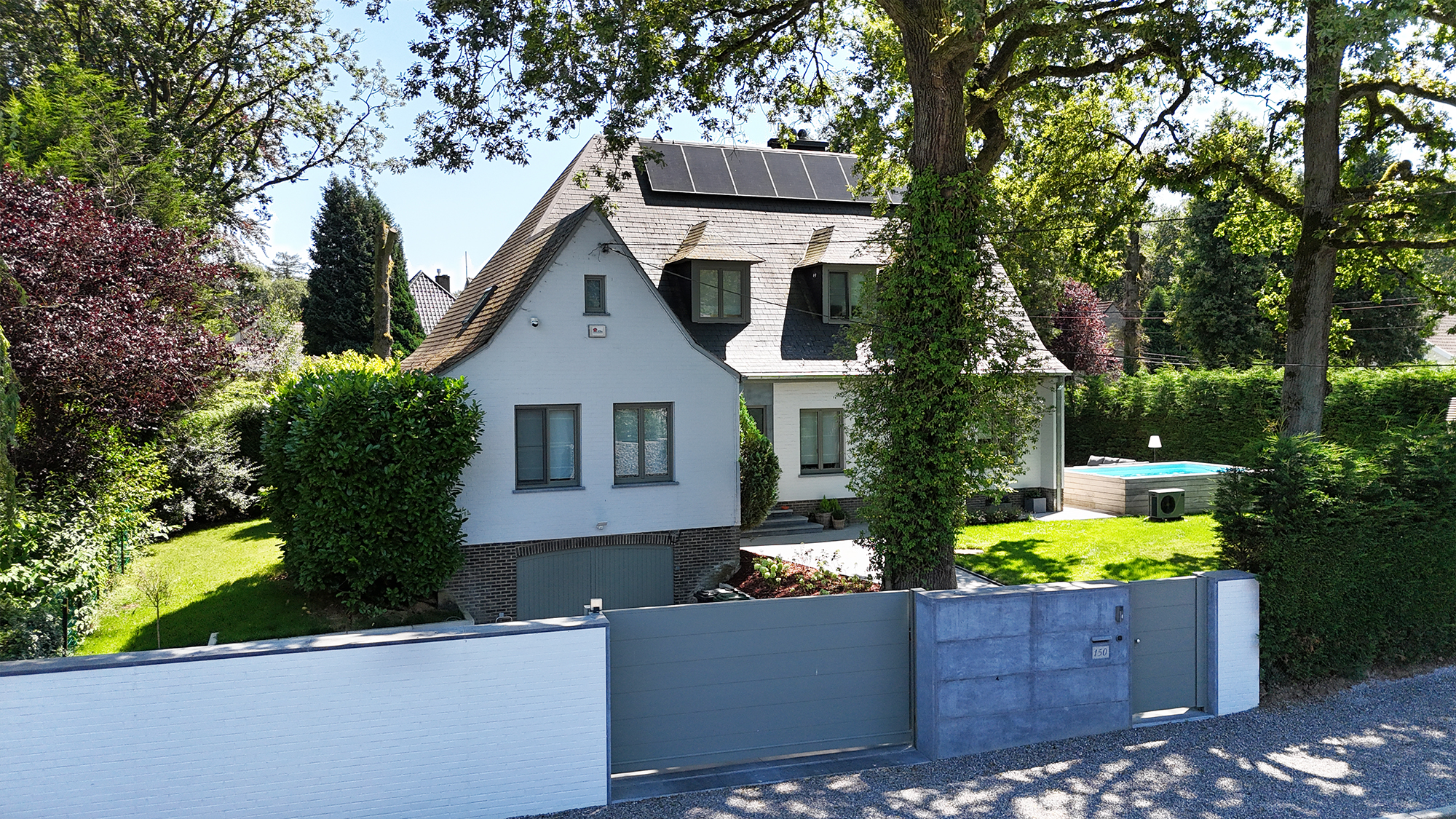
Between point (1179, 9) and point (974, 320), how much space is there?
6514 mm

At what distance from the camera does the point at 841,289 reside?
20969 mm

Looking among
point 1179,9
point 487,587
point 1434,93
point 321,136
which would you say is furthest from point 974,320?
point 321,136

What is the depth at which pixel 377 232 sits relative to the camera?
25.7 meters

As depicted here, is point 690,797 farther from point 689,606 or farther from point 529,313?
point 529,313

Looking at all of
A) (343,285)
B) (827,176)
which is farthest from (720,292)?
(343,285)

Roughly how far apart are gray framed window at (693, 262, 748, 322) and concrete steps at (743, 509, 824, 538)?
14.5 feet

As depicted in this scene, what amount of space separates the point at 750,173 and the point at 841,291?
4.32 metres

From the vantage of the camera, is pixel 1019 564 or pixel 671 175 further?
pixel 671 175

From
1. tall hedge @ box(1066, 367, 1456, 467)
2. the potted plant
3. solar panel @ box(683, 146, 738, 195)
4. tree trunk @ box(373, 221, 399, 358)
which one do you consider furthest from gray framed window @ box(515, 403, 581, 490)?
tall hedge @ box(1066, 367, 1456, 467)

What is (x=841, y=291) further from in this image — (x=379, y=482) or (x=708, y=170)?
(x=379, y=482)

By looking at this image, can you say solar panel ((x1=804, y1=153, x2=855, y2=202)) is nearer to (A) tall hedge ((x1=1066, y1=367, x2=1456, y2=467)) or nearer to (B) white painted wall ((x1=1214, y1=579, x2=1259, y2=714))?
(A) tall hedge ((x1=1066, y1=367, x2=1456, y2=467))

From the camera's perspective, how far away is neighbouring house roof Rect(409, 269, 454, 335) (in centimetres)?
4212

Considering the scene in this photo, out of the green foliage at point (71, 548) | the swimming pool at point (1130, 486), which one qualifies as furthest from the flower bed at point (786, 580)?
the swimming pool at point (1130, 486)

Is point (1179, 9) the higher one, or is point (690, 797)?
point (1179, 9)
